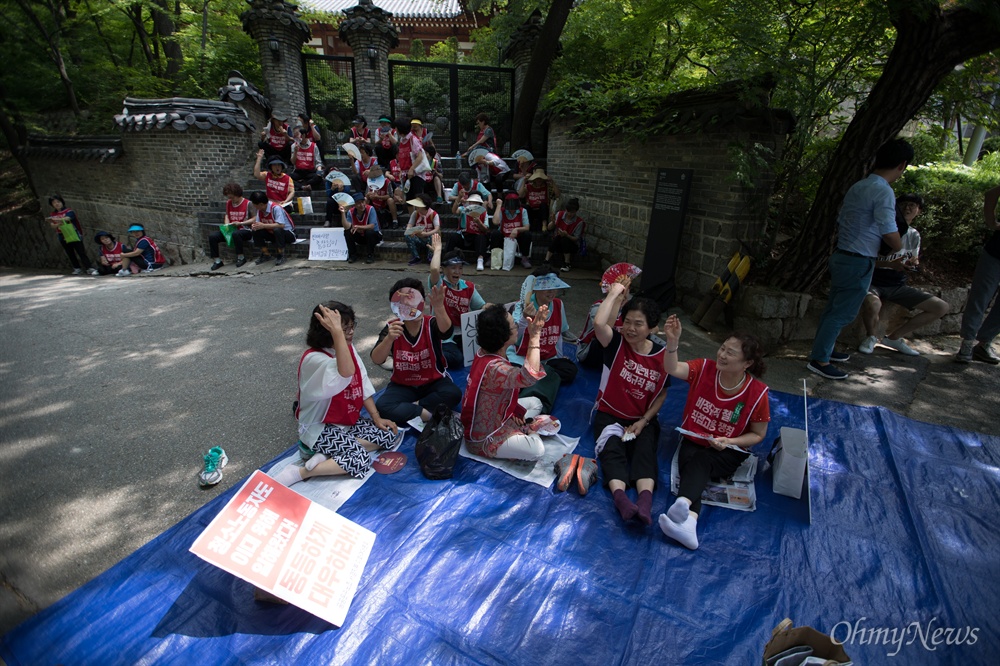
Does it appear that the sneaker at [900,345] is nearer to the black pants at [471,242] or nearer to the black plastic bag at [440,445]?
the black plastic bag at [440,445]

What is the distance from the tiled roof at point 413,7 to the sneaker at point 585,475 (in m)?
20.2

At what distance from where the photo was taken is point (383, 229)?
32.1 feet

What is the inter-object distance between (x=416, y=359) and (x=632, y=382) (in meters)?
1.76

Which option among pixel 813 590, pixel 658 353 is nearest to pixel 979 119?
pixel 658 353

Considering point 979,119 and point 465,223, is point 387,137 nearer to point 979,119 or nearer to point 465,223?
point 465,223

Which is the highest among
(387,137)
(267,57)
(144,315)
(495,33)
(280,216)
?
(495,33)

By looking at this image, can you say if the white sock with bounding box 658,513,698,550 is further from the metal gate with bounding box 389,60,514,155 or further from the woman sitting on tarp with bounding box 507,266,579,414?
the metal gate with bounding box 389,60,514,155

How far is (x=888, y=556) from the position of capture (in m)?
2.85

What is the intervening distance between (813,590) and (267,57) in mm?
15642

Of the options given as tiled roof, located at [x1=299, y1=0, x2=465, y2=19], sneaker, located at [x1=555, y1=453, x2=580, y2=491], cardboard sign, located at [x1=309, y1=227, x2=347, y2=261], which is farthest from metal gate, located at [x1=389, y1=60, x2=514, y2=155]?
sneaker, located at [x1=555, y1=453, x2=580, y2=491]

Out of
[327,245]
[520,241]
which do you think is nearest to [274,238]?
[327,245]

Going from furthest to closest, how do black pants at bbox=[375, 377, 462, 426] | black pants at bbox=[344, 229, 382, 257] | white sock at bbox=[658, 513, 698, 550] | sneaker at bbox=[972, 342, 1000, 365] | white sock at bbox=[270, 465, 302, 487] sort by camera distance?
black pants at bbox=[344, 229, 382, 257]
sneaker at bbox=[972, 342, 1000, 365]
black pants at bbox=[375, 377, 462, 426]
white sock at bbox=[270, 465, 302, 487]
white sock at bbox=[658, 513, 698, 550]

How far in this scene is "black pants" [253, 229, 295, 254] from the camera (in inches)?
356

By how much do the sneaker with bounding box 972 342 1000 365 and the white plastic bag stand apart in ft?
20.3
